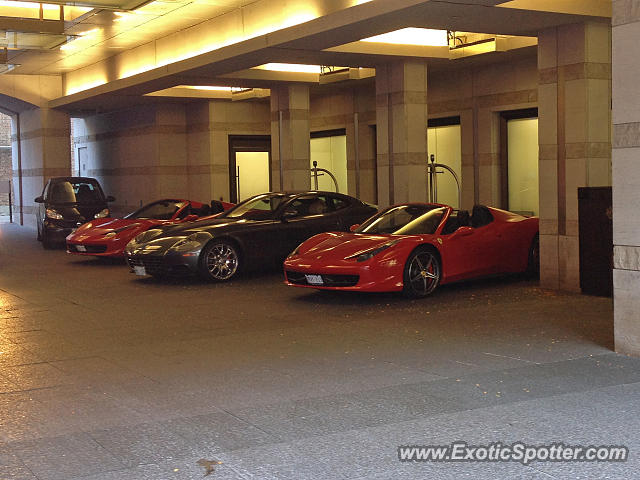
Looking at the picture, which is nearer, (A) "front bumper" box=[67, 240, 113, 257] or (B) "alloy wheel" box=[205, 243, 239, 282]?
(B) "alloy wheel" box=[205, 243, 239, 282]

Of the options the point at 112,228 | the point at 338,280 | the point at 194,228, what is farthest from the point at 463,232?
the point at 112,228

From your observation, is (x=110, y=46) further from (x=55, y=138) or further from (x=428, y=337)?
(x=428, y=337)

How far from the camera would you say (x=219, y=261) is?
13.1 metres

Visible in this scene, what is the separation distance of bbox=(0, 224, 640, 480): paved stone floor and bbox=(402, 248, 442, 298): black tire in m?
0.19

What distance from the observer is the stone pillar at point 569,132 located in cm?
1127

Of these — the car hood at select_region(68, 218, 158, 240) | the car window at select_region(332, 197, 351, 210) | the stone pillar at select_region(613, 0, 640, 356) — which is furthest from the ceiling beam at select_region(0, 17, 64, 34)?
the stone pillar at select_region(613, 0, 640, 356)

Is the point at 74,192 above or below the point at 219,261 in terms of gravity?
above

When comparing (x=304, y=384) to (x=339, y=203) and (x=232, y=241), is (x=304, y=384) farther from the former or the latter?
(x=339, y=203)

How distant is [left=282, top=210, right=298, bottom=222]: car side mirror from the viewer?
13.8 metres

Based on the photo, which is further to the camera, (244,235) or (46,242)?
(46,242)

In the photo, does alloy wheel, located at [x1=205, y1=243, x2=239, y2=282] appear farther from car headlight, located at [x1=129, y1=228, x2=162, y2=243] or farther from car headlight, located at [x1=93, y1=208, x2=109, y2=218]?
car headlight, located at [x1=93, y1=208, x2=109, y2=218]

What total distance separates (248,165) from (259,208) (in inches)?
449

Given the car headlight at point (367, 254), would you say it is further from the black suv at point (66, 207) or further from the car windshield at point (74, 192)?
the car windshield at point (74, 192)

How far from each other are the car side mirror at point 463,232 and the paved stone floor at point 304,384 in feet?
2.80
